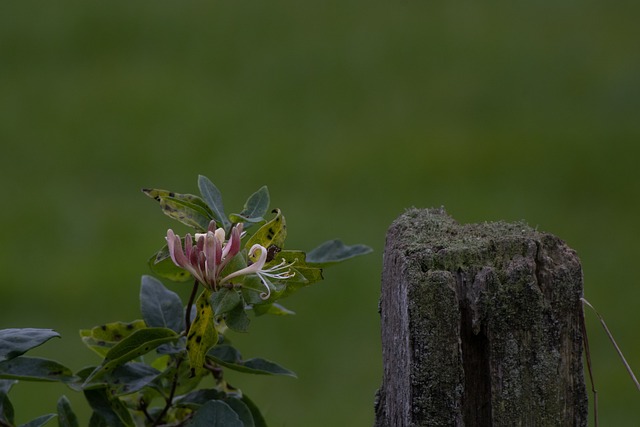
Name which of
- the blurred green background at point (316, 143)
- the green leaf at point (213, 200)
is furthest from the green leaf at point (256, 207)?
the blurred green background at point (316, 143)

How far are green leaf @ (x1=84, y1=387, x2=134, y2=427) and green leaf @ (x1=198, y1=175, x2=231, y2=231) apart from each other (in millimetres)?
426

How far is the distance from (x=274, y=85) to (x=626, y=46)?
3.13 metres

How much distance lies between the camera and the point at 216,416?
1804 mm

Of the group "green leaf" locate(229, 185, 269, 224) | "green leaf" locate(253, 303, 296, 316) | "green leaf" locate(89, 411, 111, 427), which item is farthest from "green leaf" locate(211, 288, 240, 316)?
"green leaf" locate(89, 411, 111, 427)

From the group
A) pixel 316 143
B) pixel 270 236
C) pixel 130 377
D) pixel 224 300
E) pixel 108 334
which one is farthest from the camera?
pixel 316 143

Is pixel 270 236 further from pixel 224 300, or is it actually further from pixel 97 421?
pixel 97 421

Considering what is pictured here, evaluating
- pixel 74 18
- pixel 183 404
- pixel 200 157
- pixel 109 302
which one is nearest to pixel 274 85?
pixel 200 157

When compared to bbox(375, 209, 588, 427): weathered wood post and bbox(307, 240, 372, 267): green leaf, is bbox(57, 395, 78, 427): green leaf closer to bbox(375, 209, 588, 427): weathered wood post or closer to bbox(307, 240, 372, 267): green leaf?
bbox(307, 240, 372, 267): green leaf

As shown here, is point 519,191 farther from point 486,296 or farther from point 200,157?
point 486,296

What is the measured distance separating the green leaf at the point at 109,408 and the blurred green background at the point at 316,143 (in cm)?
325

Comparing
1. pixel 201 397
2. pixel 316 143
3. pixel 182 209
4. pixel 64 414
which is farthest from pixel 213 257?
pixel 316 143

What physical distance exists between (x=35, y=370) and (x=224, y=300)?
0.49 metres

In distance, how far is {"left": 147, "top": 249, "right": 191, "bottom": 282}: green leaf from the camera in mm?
1877

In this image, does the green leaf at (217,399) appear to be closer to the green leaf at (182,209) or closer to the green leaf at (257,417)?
the green leaf at (257,417)
